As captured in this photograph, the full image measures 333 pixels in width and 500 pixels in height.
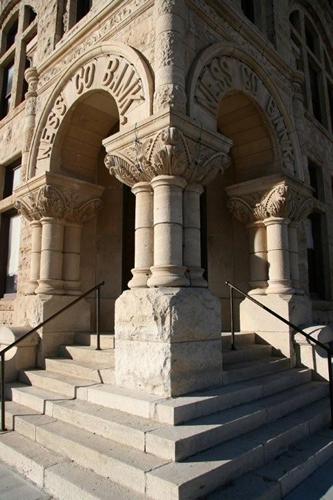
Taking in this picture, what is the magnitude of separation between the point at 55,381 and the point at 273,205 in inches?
165

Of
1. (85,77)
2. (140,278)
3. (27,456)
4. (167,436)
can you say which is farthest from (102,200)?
(167,436)

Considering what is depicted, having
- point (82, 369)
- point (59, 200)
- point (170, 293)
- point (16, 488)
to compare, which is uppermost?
point (59, 200)

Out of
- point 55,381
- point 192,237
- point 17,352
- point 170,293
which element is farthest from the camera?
point 17,352

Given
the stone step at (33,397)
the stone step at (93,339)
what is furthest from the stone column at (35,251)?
the stone step at (33,397)

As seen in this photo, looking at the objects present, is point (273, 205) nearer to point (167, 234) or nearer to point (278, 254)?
point (278, 254)

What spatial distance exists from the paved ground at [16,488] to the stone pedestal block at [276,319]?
3.86 m

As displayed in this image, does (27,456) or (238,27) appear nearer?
(27,456)

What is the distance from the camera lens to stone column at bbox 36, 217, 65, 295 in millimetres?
6324

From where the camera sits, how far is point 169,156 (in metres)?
4.30

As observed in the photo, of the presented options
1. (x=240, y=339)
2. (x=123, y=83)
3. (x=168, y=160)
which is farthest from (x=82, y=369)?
(x=123, y=83)

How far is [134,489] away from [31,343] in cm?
355

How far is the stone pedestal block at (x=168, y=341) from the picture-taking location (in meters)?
3.89

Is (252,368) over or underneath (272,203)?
underneath

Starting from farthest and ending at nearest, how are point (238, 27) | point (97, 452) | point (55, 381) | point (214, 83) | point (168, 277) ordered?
point (238, 27) → point (214, 83) → point (55, 381) → point (168, 277) → point (97, 452)
